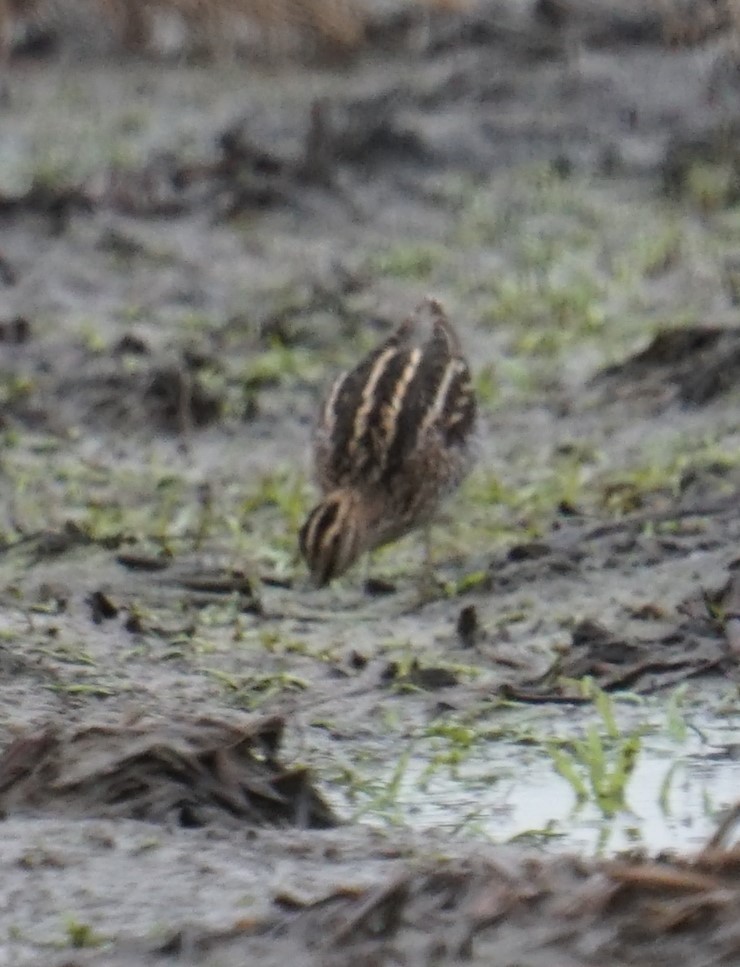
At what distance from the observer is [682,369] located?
9.92 metres

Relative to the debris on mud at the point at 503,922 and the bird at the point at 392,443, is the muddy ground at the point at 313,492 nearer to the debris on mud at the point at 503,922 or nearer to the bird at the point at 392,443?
the debris on mud at the point at 503,922

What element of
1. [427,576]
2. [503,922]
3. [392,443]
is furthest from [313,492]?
[503,922]

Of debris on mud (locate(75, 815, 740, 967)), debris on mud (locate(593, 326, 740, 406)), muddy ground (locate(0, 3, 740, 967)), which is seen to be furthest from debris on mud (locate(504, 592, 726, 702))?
debris on mud (locate(593, 326, 740, 406))

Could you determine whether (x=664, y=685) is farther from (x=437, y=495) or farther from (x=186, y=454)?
(x=186, y=454)

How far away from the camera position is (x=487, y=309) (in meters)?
11.3

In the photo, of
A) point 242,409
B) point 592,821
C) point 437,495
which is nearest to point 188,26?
point 242,409

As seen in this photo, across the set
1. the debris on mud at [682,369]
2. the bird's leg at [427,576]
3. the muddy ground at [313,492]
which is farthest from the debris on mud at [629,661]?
the debris on mud at [682,369]

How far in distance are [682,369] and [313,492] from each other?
5.22ft

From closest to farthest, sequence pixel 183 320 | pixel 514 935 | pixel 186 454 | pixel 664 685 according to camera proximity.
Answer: pixel 514 935 → pixel 664 685 → pixel 186 454 → pixel 183 320

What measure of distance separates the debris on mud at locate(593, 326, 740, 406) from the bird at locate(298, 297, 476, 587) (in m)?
1.29

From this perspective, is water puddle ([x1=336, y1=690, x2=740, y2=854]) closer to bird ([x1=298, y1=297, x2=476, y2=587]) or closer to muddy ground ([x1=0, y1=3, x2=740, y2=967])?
muddy ground ([x1=0, y1=3, x2=740, y2=967])

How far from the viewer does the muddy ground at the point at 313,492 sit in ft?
15.6

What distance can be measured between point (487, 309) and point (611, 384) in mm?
1232

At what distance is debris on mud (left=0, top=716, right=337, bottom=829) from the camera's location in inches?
212
